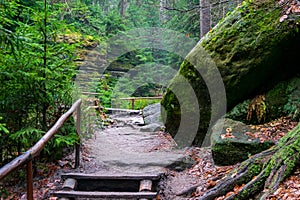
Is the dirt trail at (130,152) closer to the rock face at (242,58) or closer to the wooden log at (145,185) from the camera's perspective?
the wooden log at (145,185)

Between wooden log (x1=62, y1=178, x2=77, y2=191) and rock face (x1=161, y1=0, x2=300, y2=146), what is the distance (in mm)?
3167

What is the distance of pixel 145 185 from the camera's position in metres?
4.54

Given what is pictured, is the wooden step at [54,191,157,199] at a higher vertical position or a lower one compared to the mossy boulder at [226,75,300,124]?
lower

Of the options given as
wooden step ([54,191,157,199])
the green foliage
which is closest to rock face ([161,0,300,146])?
wooden step ([54,191,157,199])

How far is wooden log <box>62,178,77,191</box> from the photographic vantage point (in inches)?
177

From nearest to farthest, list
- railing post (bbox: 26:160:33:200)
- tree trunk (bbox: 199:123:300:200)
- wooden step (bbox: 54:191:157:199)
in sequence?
tree trunk (bbox: 199:123:300:200) → railing post (bbox: 26:160:33:200) → wooden step (bbox: 54:191:157:199)

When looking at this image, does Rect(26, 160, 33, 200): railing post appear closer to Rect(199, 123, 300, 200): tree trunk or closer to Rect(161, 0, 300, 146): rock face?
Rect(199, 123, 300, 200): tree trunk

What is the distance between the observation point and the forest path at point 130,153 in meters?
5.58

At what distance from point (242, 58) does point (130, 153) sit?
3.31 metres

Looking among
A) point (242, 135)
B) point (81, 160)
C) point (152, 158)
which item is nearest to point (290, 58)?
point (242, 135)

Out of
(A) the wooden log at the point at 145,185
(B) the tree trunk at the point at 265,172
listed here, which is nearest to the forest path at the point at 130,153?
(A) the wooden log at the point at 145,185

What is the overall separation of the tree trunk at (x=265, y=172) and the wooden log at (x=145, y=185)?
1.03 metres

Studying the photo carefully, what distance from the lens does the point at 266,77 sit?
236 inches

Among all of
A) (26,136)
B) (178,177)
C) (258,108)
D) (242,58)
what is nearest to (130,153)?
(178,177)
